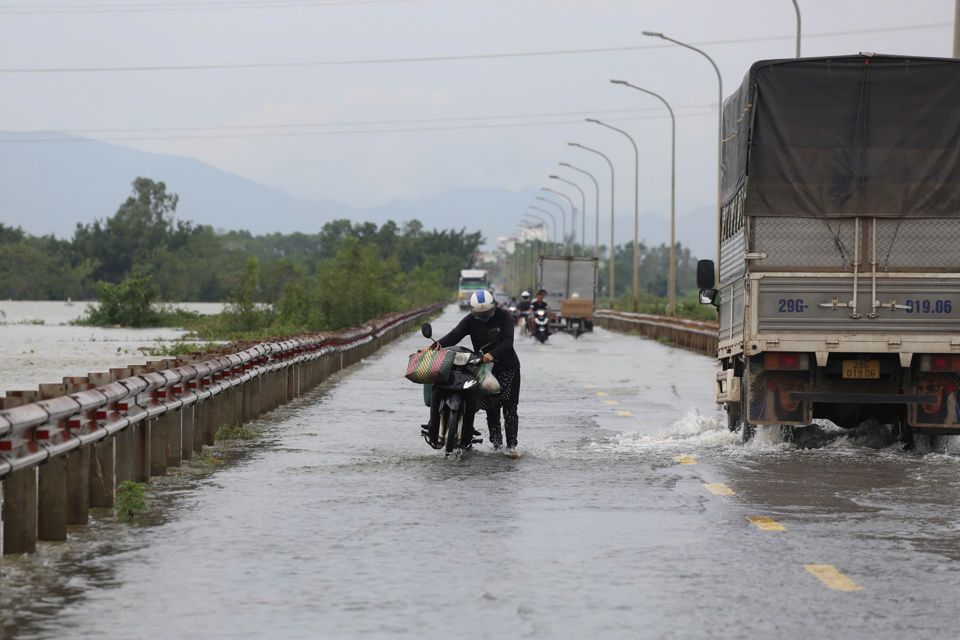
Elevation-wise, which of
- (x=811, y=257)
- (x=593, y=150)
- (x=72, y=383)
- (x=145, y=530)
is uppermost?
(x=593, y=150)

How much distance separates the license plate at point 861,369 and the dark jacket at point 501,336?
314 centimetres

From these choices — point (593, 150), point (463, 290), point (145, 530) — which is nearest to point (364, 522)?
point (145, 530)

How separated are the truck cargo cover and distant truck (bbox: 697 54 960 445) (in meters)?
0.01

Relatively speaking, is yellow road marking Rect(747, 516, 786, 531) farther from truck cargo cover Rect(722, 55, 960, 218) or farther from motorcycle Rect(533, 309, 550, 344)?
motorcycle Rect(533, 309, 550, 344)

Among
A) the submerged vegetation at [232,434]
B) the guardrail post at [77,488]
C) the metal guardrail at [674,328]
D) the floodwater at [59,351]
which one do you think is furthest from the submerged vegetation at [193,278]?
the guardrail post at [77,488]

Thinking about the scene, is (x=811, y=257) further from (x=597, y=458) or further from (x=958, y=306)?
(x=597, y=458)

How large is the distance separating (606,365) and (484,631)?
27.6 m

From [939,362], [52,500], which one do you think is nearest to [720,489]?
[939,362]

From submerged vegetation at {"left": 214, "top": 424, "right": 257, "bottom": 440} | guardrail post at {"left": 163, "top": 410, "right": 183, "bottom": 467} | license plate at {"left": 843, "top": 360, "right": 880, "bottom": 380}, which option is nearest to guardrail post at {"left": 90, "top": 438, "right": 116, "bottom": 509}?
guardrail post at {"left": 163, "top": 410, "right": 183, "bottom": 467}

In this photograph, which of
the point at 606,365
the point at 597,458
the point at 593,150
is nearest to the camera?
the point at 597,458

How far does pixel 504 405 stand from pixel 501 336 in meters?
0.67

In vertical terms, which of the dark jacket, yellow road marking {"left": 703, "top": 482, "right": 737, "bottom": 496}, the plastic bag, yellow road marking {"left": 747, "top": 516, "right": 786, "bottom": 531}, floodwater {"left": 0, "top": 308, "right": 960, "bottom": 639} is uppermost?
the dark jacket

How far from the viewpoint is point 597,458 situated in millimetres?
14641

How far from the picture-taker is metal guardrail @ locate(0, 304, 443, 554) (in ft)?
28.6
